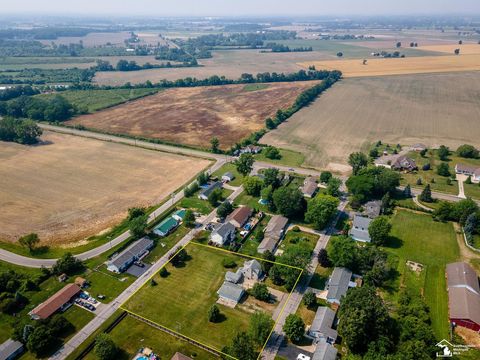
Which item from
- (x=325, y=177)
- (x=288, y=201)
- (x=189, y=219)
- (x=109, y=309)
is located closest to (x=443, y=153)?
(x=325, y=177)

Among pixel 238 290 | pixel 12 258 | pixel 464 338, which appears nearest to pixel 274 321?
pixel 238 290

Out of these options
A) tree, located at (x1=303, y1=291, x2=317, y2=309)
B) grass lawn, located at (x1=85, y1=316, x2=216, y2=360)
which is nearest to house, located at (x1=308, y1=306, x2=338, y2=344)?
tree, located at (x1=303, y1=291, x2=317, y2=309)

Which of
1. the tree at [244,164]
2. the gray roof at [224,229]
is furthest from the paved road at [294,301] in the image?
the tree at [244,164]

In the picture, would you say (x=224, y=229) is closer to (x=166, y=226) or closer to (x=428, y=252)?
(x=166, y=226)

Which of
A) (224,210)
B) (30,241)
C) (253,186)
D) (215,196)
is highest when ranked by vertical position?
(253,186)

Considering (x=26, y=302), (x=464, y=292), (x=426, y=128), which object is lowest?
(x=26, y=302)

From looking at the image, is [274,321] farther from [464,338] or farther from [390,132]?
[390,132]
